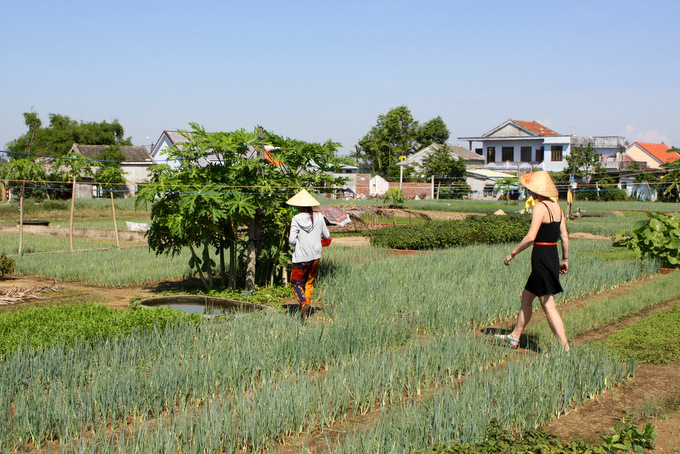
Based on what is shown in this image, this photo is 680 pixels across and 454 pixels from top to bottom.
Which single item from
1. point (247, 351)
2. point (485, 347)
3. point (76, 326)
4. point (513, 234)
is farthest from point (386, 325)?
point (513, 234)

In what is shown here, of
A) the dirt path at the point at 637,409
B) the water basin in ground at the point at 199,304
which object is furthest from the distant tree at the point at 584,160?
the dirt path at the point at 637,409

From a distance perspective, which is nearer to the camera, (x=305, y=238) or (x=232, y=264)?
(x=305, y=238)

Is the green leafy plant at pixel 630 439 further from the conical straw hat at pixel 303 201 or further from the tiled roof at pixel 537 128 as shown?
the tiled roof at pixel 537 128

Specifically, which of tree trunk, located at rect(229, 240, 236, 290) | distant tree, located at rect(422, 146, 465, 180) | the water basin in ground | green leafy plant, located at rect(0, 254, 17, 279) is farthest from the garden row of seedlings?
distant tree, located at rect(422, 146, 465, 180)

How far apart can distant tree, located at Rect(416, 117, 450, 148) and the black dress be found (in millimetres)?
59723

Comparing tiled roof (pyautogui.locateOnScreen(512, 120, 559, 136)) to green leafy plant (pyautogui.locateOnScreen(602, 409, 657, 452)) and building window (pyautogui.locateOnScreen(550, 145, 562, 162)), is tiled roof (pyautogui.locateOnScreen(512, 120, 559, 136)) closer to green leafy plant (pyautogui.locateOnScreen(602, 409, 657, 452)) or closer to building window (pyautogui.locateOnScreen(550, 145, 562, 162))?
building window (pyautogui.locateOnScreen(550, 145, 562, 162))

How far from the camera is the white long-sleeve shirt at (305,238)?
299 inches

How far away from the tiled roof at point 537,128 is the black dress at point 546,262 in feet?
167

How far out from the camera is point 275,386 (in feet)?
15.4

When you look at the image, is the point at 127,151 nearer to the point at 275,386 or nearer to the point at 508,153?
the point at 508,153

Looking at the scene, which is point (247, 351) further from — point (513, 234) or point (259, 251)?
point (513, 234)

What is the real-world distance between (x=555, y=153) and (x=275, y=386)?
171ft

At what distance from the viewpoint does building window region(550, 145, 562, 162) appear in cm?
5247

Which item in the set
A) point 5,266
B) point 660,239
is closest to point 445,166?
point 660,239
